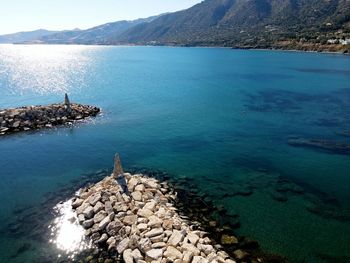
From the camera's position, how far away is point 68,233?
2734 centimetres

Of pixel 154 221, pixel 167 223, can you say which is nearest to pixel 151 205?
pixel 154 221

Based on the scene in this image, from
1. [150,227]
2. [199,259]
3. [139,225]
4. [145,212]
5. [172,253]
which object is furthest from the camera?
[145,212]

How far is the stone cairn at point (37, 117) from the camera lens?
57.0m

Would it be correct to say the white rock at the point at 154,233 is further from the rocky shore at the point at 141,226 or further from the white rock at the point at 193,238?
the white rock at the point at 193,238

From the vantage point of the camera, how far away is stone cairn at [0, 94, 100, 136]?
57.0 metres

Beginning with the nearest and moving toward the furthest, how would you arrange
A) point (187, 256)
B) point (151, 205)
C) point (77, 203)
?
point (187, 256) → point (151, 205) → point (77, 203)

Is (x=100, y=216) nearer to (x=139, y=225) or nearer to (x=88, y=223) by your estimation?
(x=88, y=223)

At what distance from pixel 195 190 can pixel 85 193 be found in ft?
37.4

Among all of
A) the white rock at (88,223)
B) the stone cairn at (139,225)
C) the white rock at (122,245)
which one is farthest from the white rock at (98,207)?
the white rock at (122,245)

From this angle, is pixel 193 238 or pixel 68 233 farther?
pixel 68 233

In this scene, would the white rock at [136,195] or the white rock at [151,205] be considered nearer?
the white rock at [151,205]

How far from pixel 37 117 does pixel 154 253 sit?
45.6 meters

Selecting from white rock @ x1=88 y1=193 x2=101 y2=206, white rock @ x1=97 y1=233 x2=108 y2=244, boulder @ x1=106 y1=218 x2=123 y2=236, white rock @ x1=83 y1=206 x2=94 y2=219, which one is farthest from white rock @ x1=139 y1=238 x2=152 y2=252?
white rock @ x1=88 y1=193 x2=101 y2=206

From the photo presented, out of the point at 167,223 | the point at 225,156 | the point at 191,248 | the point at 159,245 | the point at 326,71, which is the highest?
the point at 167,223
